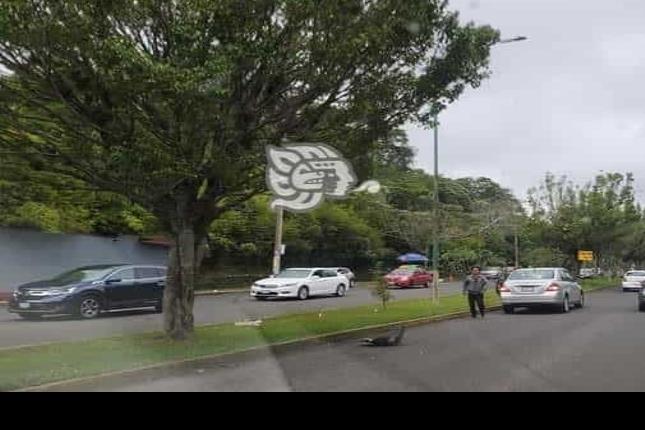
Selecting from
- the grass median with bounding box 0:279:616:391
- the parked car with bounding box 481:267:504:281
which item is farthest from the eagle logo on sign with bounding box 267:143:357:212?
the parked car with bounding box 481:267:504:281

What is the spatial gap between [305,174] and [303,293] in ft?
49.3

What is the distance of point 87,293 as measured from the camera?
1925cm

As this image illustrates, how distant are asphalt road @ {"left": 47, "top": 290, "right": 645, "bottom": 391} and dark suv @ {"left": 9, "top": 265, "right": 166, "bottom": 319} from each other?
7541mm

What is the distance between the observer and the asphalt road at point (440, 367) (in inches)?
371

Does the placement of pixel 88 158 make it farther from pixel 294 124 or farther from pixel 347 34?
pixel 347 34

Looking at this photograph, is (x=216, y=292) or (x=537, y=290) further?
(x=216, y=292)

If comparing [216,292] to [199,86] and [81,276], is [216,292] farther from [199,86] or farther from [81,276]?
[199,86]

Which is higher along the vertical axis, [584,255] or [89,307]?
[584,255]

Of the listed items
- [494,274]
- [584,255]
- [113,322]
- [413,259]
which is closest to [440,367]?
[113,322]

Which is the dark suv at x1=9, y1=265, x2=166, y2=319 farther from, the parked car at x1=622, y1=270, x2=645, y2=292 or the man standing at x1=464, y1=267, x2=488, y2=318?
the parked car at x1=622, y1=270, x2=645, y2=292

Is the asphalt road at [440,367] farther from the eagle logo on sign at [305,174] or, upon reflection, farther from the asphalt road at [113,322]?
the asphalt road at [113,322]

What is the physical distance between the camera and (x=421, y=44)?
45.4 feet

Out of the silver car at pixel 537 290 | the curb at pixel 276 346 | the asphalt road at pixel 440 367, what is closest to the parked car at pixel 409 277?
the silver car at pixel 537 290

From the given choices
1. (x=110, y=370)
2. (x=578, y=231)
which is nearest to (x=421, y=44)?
(x=110, y=370)
